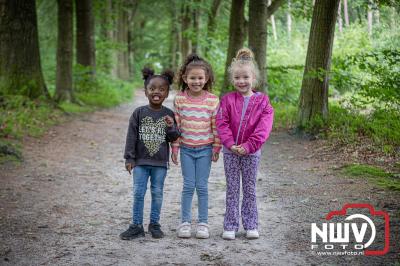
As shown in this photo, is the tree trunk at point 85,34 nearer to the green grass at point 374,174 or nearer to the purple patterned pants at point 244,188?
the green grass at point 374,174

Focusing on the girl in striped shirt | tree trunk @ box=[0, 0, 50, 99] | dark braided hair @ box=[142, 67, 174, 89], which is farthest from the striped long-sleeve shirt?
tree trunk @ box=[0, 0, 50, 99]

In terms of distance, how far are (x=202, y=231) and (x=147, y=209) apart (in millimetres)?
1449

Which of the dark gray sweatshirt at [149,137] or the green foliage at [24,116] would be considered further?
the green foliage at [24,116]

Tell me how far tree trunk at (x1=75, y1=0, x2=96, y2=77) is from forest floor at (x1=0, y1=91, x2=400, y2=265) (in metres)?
10.1

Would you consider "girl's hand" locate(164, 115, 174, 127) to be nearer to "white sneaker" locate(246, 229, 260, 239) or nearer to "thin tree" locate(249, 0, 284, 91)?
"white sneaker" locate(246, 229, 260, 239)

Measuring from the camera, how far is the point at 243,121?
5074 millimetres

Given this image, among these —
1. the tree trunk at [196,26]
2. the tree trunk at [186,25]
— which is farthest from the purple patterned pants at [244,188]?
the tree trunk at [186,25]

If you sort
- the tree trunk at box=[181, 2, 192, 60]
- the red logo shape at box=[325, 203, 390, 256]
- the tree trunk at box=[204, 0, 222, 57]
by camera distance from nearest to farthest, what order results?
the red logo shape at box=[325, 203, 390, 256] < the tree trunk at box=[204, 0, 222, 57] < the tree trunk at box=[181, 2, 192, 60]

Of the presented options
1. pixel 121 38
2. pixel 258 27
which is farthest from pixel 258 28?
pixel 121 38

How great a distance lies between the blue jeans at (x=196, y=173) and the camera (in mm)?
5172

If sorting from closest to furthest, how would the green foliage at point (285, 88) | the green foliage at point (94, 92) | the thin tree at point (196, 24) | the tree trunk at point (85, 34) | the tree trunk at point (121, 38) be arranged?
the green foliage at point (285, 88)
the tree trunk at point (85, 34)
the green foliage at point (94, 92)
the thin tree at point (196, 24)
the tree trunk at point (121, 38)

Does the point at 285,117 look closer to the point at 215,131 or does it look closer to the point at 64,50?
the point at 64,50

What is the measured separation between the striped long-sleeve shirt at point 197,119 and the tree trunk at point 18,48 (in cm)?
942

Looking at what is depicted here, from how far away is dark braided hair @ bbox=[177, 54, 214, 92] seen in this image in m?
5.17
